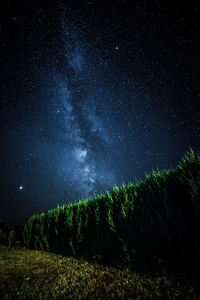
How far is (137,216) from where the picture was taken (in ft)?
13.5

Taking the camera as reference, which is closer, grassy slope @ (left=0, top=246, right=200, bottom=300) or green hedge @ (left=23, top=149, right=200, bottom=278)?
grassy slope @ (left=0, top=246, right=200, bottom=300)

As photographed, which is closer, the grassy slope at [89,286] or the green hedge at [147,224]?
the grassy slope at [89,286]

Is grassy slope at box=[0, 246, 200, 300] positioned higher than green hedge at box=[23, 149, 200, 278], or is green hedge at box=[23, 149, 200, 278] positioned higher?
green hedge at box=[23, 149, 200, 278]

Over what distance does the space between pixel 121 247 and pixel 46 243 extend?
5.14 m

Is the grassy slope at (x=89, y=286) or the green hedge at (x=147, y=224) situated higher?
the green hedge at (x=147, y=224)

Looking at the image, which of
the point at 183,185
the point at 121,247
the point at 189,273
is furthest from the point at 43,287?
the point at 183,185

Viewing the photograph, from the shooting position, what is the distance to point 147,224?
12.5 ft

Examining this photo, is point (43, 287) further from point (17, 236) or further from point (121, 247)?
point (17, 236)

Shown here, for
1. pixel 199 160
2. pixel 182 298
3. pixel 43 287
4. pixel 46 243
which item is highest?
pixel 199 160

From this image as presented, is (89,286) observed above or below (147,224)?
below

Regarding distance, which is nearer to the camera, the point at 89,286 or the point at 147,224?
the point at 89,286

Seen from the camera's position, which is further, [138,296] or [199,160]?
[199,160]

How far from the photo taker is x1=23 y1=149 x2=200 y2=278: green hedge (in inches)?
123

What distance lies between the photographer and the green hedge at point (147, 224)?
10.2ft
